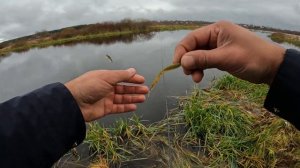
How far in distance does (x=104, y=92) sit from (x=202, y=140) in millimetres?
3867

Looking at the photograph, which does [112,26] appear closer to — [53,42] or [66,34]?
[66,34]

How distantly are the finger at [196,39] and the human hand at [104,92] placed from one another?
59 cm

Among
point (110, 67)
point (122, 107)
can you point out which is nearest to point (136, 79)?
point (122, 107)

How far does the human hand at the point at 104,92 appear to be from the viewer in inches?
Answer: 98.8

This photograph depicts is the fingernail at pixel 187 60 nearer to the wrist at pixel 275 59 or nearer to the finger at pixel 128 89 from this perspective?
the wrist at pixel 275 59

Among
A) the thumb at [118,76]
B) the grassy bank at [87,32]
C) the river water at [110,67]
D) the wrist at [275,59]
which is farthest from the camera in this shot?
the grassy bank at [87,32]

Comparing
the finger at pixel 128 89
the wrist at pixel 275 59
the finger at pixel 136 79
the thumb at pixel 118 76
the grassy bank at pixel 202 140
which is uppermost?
the wrist at pixel 275 59

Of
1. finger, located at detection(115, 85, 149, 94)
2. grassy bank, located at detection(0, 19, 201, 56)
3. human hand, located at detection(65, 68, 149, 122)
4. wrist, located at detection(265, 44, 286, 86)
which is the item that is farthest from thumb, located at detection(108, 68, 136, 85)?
grassy bank, located at detection(0, 19, 201, 56)

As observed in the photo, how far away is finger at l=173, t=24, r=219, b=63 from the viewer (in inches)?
87.6

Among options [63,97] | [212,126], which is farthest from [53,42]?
[63,97]

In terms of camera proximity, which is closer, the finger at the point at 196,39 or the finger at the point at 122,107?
the finger at the point at 196,39

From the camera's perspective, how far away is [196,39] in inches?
89.8

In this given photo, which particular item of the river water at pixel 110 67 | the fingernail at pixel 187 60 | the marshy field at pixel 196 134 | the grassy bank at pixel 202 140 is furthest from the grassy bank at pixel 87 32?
the fingernail at pixel 187 60

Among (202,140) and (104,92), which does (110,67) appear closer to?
(202,140)
